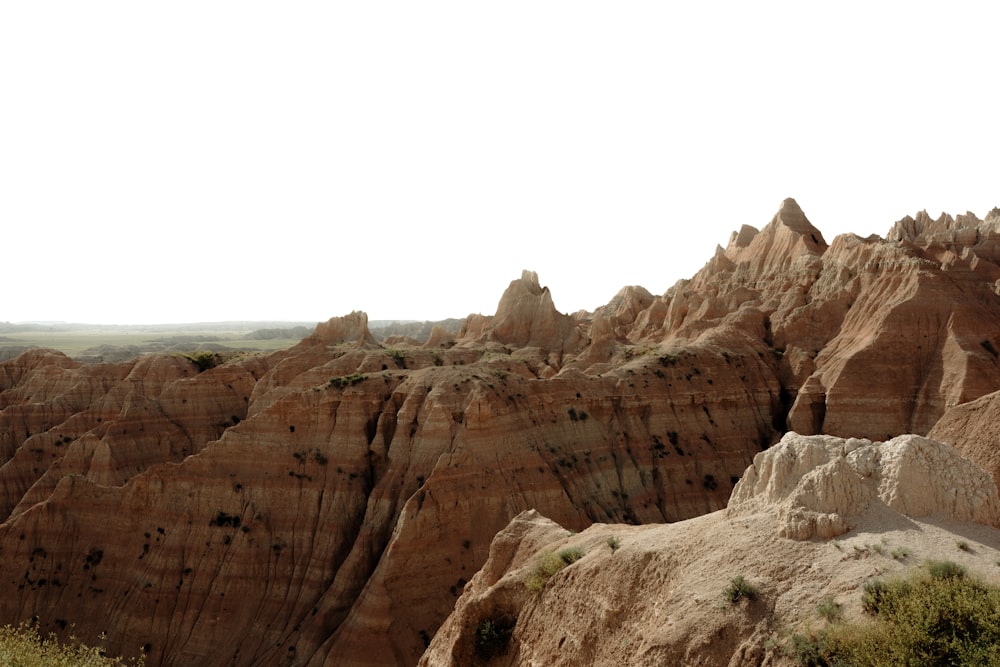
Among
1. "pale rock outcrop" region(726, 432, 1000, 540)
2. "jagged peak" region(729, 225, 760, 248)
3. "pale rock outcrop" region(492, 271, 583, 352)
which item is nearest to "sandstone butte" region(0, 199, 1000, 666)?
"pale rock outcrop" region(726, 432, 1000, 540)

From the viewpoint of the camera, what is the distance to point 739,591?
54.4 ft

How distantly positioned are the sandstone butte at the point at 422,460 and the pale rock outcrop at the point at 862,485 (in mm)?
5783

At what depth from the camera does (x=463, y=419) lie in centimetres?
4900

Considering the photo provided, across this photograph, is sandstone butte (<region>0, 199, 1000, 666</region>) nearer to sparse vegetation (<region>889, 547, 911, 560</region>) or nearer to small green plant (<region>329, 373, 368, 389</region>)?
small green plant (<region>329, 373, 368, 389</region>)

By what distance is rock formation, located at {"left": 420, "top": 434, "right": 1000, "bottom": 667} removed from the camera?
16047mm

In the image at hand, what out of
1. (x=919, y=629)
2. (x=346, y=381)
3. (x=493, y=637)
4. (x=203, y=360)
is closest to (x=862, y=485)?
(x=919, y=629)

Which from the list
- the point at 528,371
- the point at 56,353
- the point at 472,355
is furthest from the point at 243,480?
the point at 56,353

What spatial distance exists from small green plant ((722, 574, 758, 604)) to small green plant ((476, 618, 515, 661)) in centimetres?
793

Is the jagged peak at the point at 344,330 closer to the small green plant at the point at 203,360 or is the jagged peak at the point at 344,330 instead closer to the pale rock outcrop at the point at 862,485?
the small green plant at the point at 203,360

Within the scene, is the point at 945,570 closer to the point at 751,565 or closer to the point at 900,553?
the point at 900,553

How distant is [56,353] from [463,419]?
74815 millimetres

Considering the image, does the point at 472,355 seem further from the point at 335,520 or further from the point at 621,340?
the point at 335,520

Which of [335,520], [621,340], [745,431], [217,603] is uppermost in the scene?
[621,340]

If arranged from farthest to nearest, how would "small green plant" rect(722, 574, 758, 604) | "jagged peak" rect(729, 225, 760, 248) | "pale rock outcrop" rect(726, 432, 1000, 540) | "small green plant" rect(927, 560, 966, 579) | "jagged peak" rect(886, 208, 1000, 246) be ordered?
1. "jagged peak" rect(729, 225, 760, 248)
2. "jagged peak" rect(886, 208, 1000, 246)
3. "pale rock outcrop" rect(726, 432, 1000, 540)
4. "small green plant" rect(722, 574, 758, 604)
5. "small green plant" rect(927, 560, 966, 579)
